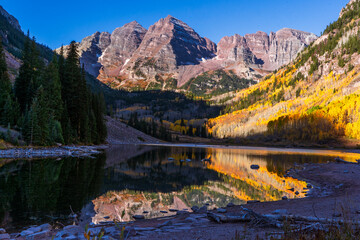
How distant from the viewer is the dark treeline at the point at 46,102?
151 feet

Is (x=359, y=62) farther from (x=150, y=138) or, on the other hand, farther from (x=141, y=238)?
(x=141, y=238)

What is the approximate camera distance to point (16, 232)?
1034 centimetres

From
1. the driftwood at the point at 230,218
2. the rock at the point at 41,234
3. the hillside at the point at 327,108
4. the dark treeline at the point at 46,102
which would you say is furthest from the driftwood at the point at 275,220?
the hillside at the point at 327,108

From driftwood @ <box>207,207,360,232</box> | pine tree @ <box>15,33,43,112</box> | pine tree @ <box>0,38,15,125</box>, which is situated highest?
pine tree @ <box>15,33,43,112</box>

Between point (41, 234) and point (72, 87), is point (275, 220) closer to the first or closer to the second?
point (41, 234)

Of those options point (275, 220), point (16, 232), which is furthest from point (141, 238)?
point (16, 232)

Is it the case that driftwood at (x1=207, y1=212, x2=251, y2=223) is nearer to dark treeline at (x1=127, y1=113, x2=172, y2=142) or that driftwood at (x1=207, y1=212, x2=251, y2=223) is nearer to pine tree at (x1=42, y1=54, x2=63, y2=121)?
pine tree at (x1=42, y1=54, x2=63, y2=121)

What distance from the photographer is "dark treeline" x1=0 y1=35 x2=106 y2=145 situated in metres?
46.1

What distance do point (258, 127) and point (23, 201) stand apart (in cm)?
18166

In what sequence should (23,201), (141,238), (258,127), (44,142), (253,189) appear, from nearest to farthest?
(141,238) < (23,201) < (253,189) < (44,142) < (258,127)

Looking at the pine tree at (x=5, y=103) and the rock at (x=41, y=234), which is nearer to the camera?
the rock at (x=41, y=234)

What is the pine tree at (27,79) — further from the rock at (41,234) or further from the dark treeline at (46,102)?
the rock at (41,234)

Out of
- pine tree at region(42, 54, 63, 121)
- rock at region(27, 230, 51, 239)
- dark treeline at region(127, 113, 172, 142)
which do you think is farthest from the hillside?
rock at region(27, 230, 51, 239)

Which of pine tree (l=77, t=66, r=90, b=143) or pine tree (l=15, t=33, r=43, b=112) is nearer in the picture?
pine tree (l=15, t=33, r=43, b=112)
